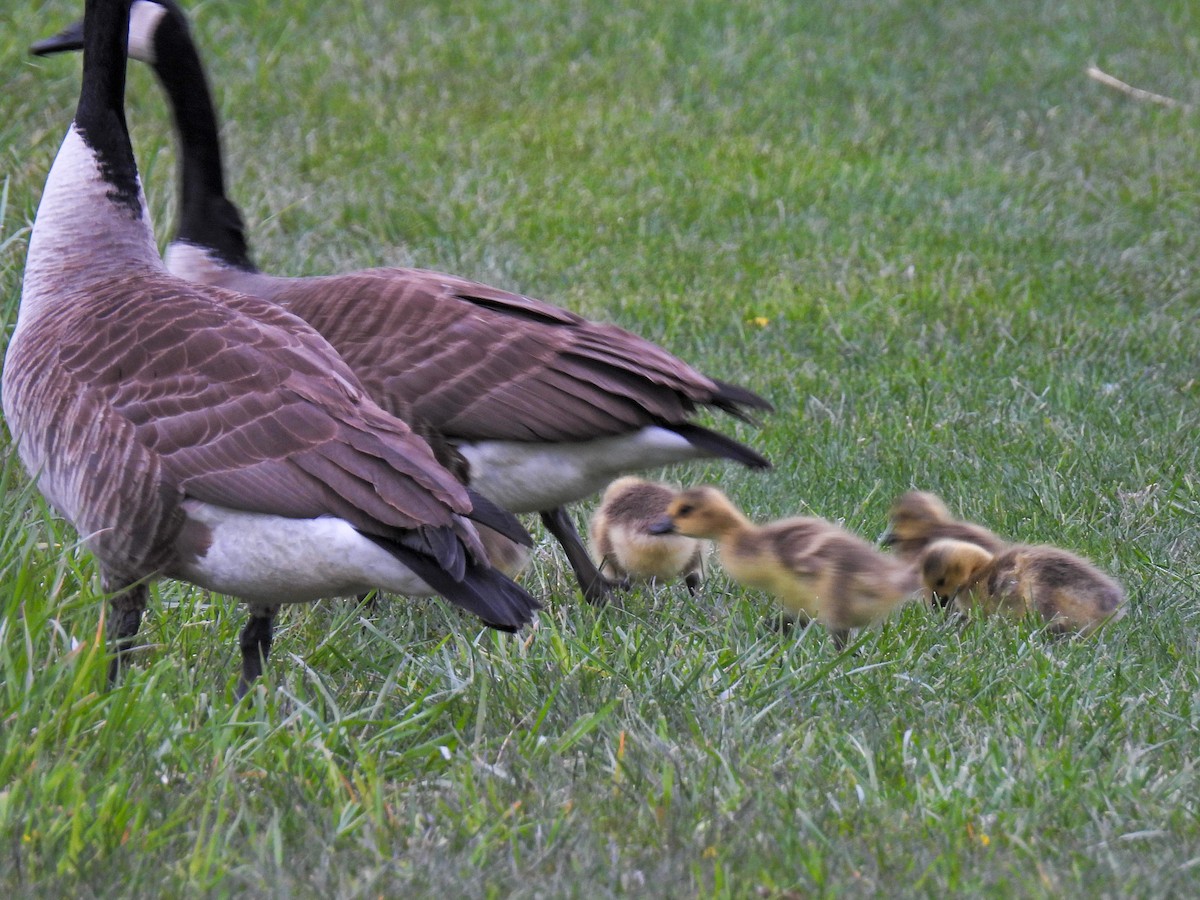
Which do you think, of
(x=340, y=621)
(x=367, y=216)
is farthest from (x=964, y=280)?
(x=340, y=621)

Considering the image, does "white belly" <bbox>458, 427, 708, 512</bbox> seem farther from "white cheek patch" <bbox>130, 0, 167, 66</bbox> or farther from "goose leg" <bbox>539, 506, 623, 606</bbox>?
"white cheek patch" <bbox>130, 0, 167, 66</bbox>

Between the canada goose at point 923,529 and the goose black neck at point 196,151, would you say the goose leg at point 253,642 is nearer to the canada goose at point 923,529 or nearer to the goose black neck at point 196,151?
the goose black neck at point 196,151

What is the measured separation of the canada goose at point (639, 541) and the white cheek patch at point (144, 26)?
90.2 inches

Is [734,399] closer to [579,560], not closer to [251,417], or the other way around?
[579,560]

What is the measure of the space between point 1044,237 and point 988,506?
397 centimetres

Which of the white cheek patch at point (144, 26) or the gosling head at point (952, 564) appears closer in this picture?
the gosling head at point (952, 564)

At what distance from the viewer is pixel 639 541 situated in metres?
5.07

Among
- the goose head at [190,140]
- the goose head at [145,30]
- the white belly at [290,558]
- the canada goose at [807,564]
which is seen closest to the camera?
the white belly at [290,558]

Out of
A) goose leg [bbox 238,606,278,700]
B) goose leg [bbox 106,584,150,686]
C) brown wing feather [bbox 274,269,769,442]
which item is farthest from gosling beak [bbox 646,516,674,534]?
goose leg [bbox 106,584,150,686]

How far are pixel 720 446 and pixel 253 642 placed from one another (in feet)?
4.66

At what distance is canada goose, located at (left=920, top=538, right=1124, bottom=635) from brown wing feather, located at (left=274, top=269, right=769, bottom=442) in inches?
30.8

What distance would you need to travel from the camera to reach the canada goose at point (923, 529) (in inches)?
192

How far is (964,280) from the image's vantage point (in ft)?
27.1

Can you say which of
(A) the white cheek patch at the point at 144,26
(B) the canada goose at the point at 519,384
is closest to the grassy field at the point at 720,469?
(B) the canada goose at the point at 519,384
